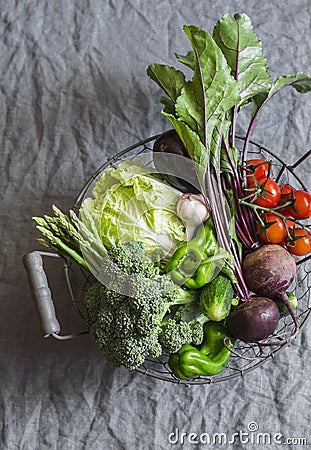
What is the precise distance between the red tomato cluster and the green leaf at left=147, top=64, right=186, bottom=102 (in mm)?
204

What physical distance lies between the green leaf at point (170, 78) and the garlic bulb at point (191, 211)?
0.67ft

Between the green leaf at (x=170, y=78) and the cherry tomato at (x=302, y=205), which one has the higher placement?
the green leaf at (x=170, y=78)

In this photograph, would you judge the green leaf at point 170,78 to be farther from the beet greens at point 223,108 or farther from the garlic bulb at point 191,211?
the garlic bulb at point 191,211

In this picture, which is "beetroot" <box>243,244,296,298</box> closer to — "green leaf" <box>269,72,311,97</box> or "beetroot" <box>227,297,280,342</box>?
"beetroot" <box>227,297,280,342</box>

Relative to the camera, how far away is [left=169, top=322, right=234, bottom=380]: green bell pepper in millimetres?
1107

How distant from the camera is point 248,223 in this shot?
3.84 ft

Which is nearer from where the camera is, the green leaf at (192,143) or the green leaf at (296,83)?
the green leaf at (192,143)

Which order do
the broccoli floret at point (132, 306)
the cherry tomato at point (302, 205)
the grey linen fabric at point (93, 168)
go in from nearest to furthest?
the broccoli floret at point (132, 306), the cherry tomato at point (302, 205), the grey linen fabric at point (93, 168)

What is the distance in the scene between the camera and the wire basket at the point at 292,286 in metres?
1.22

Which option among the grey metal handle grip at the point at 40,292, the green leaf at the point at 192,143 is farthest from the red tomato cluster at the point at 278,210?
the grey metal handle grip at the point at 40,292

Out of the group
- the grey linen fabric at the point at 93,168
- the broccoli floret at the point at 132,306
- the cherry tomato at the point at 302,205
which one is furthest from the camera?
the grey linen fabric at the point at 93,168

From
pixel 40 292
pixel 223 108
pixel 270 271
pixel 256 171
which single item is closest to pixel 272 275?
pixel 270 271

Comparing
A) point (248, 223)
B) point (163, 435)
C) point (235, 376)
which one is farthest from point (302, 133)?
point (163, 435)

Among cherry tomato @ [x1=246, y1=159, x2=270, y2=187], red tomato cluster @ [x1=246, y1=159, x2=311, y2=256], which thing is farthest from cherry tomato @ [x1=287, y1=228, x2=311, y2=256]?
cherry tomato @ [x1=246, y1=159, x2=270, y2=187]
